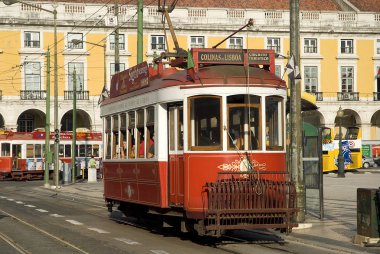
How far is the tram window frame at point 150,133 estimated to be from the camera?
16172 mm

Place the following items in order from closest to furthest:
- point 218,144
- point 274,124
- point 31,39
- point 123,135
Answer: point 218,144
point 274,124
point 123,135
point 31,39

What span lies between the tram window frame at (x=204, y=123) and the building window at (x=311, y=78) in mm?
62319

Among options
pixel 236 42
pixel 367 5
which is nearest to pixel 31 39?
pixel 236 42

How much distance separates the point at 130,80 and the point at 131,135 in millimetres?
1246

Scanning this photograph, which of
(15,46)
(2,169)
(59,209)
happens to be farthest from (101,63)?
(59,209)

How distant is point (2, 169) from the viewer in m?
58.4

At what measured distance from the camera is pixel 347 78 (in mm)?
77562

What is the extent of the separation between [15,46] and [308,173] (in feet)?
172

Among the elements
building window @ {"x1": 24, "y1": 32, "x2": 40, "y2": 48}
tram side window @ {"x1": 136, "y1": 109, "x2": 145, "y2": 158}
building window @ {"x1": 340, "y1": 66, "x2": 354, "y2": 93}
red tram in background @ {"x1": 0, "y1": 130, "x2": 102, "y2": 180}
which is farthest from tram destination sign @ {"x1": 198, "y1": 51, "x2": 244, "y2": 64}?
building window @ {"x1": 340, "y1": 66, "x2": 354, "y2": 93}

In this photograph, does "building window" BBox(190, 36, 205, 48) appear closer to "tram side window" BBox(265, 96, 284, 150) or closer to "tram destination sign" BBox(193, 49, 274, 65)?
"tram destination sign" BBox(193, 49, 274, 65)

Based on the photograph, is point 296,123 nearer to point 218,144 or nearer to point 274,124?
point 274,124

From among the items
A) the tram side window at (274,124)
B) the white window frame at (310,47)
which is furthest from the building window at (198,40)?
the tram side window at (274,124)

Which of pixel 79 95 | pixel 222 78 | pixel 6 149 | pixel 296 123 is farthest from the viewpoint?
pixel 79 95

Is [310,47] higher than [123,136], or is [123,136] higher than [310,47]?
[310,47]
